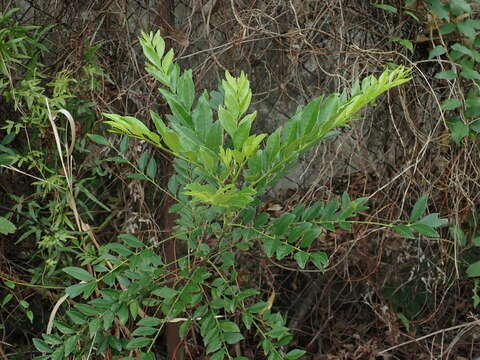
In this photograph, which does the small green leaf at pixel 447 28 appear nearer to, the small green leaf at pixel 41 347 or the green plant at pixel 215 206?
the green plant at pixel 215 206

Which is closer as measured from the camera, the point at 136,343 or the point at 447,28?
the point at 136,343

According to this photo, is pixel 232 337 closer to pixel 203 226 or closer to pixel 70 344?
pixel 203 226

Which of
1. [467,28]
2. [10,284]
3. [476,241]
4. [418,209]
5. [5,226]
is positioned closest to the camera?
[418,209]

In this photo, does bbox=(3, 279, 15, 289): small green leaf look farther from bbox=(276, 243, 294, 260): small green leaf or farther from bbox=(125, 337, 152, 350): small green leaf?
bbox=(276, 243, 294, 260): small green leaf

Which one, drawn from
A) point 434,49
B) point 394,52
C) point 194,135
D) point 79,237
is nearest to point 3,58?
point 79,237

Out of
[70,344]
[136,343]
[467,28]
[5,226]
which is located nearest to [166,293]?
[136,343]

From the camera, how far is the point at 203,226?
4.83 feet

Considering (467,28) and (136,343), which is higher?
(467,28)

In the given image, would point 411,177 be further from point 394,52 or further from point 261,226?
point 261,226

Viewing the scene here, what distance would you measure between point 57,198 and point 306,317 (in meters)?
0.96

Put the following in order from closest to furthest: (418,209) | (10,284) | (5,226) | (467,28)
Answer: (418,209) < (5,226) < (10,284) < (467,28)

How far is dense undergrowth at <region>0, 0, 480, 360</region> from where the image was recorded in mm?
1371

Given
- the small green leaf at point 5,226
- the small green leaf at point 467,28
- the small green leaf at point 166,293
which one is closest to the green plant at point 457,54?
the small green leaf at point 467,28

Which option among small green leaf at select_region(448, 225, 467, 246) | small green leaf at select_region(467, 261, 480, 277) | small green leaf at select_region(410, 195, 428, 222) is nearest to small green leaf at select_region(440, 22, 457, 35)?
small green leaf at select_region(448, 225, 467, 246)
